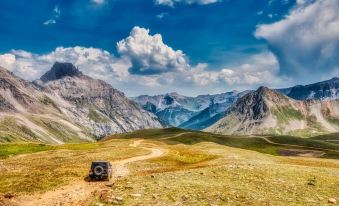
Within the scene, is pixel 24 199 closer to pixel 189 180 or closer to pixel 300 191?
pixel 189 180

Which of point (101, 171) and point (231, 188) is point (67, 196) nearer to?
point (101, 171)

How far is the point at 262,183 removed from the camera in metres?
38.0

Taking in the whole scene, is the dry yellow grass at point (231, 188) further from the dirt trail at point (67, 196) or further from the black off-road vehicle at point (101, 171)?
the black off-road vehicle at point (101, 171)

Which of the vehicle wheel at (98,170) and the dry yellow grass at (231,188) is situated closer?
the dry yellow grass at (231,188)

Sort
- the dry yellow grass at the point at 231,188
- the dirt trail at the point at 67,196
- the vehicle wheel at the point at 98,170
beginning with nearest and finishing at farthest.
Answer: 1. the dry yellow grass at the point at 231,188
2. the dirt trail at the point at 67,196
3. the vehicle wheel at the point at 98,170

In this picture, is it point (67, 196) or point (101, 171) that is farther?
point (101, 171)

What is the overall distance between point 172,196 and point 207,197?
295 centimetres

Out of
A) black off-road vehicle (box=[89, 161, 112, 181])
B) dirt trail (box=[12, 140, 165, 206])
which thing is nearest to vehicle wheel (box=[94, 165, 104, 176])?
black off-road vehicle (box=[89, 161, 112, 181])

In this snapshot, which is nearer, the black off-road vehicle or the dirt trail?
the dirt trail

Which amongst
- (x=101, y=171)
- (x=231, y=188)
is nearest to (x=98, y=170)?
(x=101, y=171)

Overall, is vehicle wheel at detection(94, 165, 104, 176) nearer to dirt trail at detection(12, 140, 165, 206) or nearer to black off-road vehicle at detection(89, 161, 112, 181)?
black off-road vehicle at detection(89, 161, 112, 181)


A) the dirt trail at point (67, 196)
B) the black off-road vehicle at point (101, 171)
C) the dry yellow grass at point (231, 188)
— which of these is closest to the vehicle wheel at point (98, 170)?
the black off-road vehicle at point (101, 171)

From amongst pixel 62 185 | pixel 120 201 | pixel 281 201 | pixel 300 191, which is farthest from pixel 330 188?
pixel 62 185

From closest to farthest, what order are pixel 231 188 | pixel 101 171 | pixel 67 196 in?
pixel 231 188, pixel 67 196, pixel 101 171
